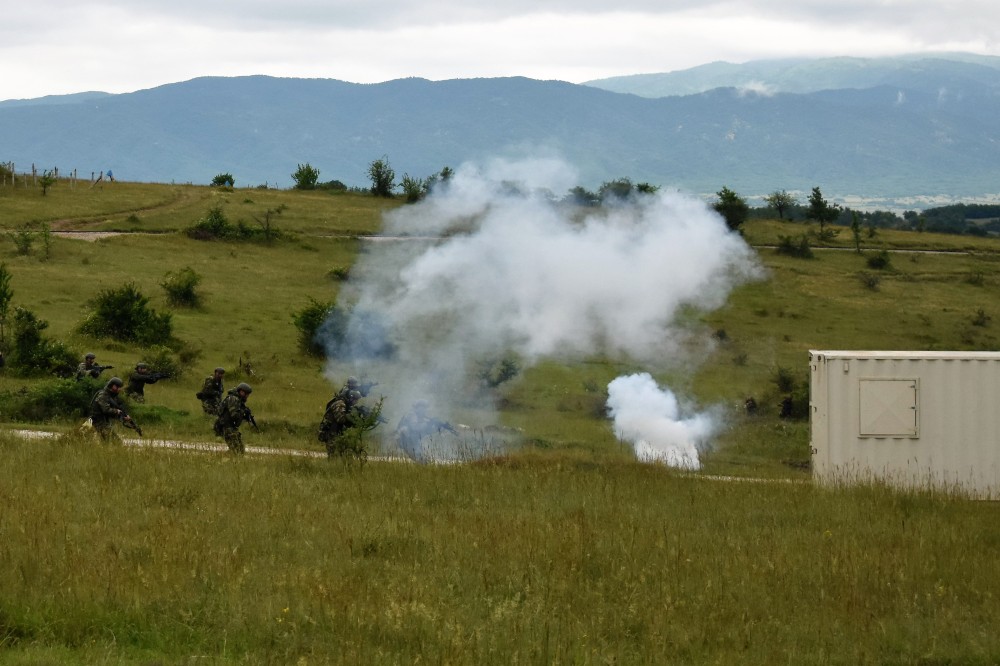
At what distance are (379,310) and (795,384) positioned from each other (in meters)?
12.9

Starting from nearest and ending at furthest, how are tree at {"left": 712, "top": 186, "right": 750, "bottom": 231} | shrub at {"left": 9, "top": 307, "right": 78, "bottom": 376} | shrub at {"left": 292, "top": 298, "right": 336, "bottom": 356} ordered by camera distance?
shrub at {"left": 9, "top": 307, "right": 78, "bottom": 376} → shrub at {"left": 292, "top": 298, "right": 336, "bottom": 356} → tree at {"left": 712, "top": 186, "right": 750, "bottom": 231}

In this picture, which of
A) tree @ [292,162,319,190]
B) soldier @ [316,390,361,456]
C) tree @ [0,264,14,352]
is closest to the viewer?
soldier @ [316,390,361,456]

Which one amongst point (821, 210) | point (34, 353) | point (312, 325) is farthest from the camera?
point (821, 210)

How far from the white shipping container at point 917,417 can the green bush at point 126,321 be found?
23.2m

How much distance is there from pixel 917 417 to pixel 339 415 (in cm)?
993

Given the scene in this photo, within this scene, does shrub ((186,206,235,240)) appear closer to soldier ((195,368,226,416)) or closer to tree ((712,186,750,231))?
tree ((712,186,750,231))

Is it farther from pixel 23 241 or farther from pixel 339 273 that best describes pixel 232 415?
pixel 23 241

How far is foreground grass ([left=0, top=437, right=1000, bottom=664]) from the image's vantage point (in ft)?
36.2

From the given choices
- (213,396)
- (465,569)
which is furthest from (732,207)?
(465,569)

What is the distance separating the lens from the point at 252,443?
2591 centimetres

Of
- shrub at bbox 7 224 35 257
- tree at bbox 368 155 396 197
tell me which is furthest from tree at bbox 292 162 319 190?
shrub at bbox 7 224 35 257

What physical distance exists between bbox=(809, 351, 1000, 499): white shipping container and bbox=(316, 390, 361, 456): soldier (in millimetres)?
8173

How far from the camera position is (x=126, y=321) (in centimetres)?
3828

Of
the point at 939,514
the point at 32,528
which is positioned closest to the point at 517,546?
the point at 32,528
